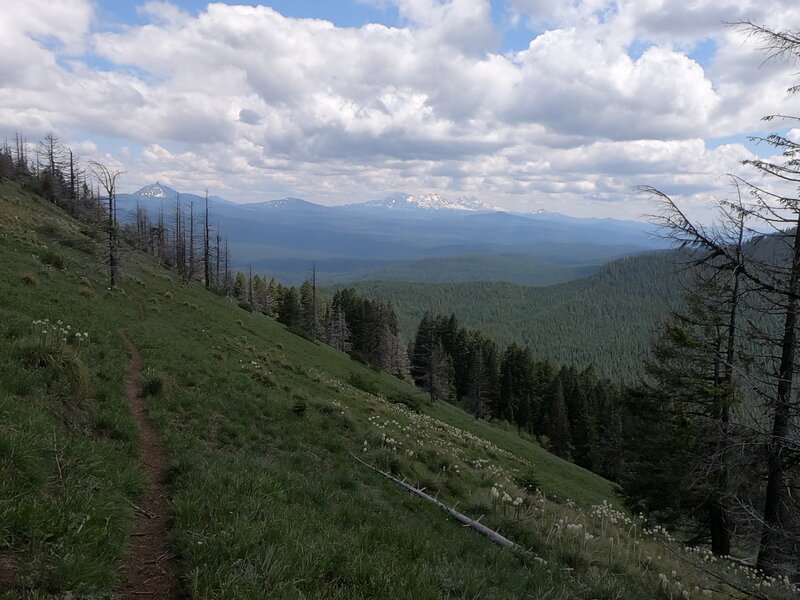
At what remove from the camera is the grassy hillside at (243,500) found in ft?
14.3

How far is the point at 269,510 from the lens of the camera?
19.3ft

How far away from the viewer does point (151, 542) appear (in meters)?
5.20

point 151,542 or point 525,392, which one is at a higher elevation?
point 151,542

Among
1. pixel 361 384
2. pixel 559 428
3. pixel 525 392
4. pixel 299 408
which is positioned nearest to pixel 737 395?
pixel 299 408

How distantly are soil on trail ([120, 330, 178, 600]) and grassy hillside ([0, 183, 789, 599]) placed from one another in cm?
15

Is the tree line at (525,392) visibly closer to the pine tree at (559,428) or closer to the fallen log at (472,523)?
the pine tree at (559,428)

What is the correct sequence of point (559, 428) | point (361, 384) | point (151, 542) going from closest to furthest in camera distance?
1. point (151, 542)
2. point (361, 384)
3. point (559, 428)

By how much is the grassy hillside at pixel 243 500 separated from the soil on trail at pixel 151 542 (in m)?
0.15

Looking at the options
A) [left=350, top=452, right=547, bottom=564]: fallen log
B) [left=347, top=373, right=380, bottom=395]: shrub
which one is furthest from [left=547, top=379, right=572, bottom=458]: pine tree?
[left=350, top=452, right=547, bottom=564]: fallen log

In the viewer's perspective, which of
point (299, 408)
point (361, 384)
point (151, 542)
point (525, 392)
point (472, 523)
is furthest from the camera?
point (525, 392)

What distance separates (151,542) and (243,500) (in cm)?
117

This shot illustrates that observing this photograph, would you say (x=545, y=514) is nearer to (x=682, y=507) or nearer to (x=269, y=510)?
(x=269, y=510)

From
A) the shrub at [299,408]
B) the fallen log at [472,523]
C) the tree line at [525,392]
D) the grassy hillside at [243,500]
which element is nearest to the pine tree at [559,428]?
the tree line at [525,392]

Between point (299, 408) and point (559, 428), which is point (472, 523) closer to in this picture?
point (299, 408)
